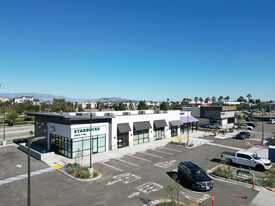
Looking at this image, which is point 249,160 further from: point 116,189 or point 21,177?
point 21,177

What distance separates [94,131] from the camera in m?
26.0

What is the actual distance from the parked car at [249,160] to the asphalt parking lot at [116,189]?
3.08 metres

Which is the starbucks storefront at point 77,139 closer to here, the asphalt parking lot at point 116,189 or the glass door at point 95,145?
the glass door at point 95,145

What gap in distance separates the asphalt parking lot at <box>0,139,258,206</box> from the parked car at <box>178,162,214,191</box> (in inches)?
19.1

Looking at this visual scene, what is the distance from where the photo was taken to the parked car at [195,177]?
15.0 metres

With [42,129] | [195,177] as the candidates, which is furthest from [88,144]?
[195,177]

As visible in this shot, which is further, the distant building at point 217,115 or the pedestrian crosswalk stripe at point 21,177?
the distant building at point 217,115

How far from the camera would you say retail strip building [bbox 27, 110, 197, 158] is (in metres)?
24.2

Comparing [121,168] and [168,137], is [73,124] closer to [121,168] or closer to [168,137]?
[121,168]

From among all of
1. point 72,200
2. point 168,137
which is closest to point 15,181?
point 72,200

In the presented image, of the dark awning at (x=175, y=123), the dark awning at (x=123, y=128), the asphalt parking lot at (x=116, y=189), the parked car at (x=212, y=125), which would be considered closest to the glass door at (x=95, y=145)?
the dark awning at (x=123, y=128)

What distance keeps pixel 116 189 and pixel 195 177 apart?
7.02m

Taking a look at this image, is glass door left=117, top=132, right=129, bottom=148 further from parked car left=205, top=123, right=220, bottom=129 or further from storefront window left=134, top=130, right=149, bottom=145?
parked car left=205, top=123, right=220, bottom=129

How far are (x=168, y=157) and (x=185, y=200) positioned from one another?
11.5m
